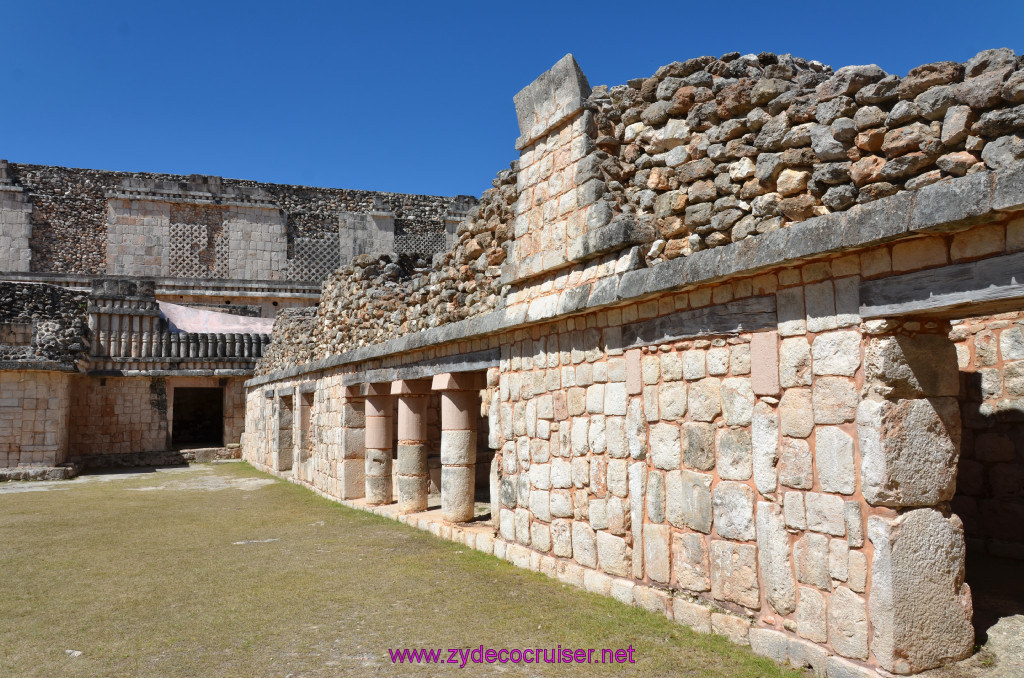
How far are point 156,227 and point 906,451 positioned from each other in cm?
2811

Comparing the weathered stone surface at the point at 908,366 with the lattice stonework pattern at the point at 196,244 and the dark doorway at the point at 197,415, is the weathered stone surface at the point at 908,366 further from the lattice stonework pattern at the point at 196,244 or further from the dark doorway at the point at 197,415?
the lattice stonework pattern at the point at 196,244

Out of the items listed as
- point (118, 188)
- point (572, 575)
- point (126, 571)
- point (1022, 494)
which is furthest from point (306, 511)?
point (118, 188)

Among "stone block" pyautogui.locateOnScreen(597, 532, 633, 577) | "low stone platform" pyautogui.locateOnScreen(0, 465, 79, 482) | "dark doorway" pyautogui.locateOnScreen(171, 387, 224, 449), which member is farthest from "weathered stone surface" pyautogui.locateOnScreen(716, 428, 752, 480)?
"dark doorway" pyautogui.locateOnScreen(171, 387, 224, 449)

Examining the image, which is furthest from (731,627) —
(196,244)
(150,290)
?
(196,244)

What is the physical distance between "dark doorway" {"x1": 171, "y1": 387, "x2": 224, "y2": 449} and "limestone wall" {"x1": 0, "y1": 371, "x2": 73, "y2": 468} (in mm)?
8177

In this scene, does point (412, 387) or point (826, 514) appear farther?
point (412, 387)

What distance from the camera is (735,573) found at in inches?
154

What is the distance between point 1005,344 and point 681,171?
330 cm

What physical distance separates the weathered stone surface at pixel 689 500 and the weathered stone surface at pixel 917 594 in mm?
1014

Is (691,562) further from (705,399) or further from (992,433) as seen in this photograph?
(992,433)

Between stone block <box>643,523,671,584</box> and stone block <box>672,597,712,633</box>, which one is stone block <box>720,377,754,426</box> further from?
stone block <box>672,597,712,633</box>

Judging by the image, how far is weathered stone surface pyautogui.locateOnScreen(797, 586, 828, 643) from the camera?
3424mm

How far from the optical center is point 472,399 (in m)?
7.53

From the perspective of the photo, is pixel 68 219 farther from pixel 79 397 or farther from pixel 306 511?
pixel 306 511
